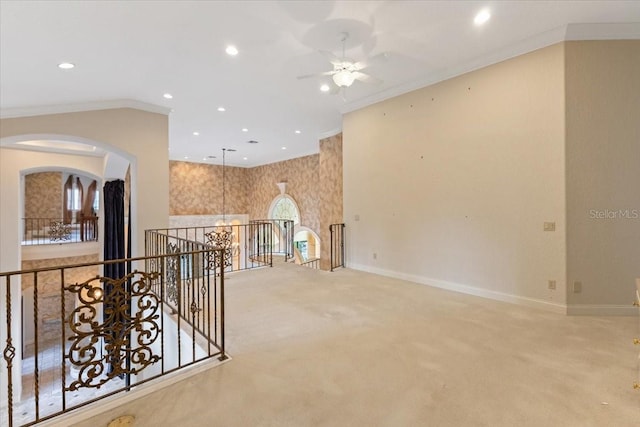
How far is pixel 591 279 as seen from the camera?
373 centimetres

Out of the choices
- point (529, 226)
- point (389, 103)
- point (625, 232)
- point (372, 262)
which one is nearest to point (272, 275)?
point (372, 262)


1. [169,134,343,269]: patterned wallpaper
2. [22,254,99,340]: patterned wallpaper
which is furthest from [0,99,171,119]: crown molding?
[22,254,99,340]: patterned wallpaper

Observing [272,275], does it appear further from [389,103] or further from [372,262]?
[389,103]

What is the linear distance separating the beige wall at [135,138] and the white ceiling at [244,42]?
20 centimetres

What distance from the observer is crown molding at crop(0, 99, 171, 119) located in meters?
4.90

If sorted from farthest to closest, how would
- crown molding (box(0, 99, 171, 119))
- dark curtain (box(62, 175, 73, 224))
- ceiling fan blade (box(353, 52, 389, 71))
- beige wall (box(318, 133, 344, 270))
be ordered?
dark curtain (box(62, 175, 73, 224))
beige wall (box(318, 133, 344, 270))
crown molding (box(0, 99, 171, 119))
ceiling fan blade (box(353, 52, 389, 71))

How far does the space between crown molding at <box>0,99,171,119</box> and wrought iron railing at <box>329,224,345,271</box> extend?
14.5ft

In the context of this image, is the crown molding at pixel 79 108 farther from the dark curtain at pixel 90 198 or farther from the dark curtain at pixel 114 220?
the dark curtain at pixel 90 198

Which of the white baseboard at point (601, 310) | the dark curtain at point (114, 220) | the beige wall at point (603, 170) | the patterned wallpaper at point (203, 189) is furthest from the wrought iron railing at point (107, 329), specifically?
the beige wall at point (603, 170)

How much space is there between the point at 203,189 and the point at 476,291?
457 inches

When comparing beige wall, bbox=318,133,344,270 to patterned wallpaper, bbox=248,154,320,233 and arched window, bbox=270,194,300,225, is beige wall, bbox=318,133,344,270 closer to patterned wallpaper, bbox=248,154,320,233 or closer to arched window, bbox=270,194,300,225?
patterned wallpaper, bbox=248,154,320,233

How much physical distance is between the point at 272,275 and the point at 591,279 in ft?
16.5

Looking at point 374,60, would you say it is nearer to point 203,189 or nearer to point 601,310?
point 601,310

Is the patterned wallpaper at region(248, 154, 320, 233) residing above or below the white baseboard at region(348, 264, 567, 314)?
above
